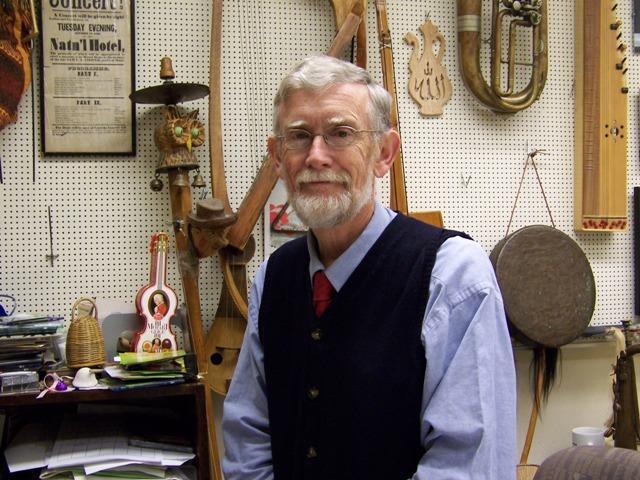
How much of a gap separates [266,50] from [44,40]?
686 millimetres

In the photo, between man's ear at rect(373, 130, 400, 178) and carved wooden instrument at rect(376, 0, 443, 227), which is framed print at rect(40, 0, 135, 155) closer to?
carved wooden instrument at rect(376, 0, 443, 227)

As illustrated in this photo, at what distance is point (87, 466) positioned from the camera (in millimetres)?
1584

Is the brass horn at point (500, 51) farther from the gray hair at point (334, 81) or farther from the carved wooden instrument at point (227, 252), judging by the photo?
the gray hair at point (334, 81)

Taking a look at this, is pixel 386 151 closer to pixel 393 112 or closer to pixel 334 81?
pixel 334 81

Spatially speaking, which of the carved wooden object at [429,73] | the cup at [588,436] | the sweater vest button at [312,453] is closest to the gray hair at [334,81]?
the sweater vest button at [312,453]

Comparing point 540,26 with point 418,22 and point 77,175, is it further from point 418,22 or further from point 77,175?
point 77,175

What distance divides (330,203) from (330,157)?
89 mm

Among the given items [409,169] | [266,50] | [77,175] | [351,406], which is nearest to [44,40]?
[77,175]

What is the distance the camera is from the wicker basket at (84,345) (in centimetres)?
174

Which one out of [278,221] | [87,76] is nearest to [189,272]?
[278,221]

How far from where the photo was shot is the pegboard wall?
6.64 ft

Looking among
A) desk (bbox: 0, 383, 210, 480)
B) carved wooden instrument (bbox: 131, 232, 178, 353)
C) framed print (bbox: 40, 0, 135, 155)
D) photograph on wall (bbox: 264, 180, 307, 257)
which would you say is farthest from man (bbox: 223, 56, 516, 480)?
framed print (bbox: 40, 0, 135, 155)

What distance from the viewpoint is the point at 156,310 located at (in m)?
1.88

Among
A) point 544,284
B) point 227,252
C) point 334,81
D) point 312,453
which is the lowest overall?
point 312,453
